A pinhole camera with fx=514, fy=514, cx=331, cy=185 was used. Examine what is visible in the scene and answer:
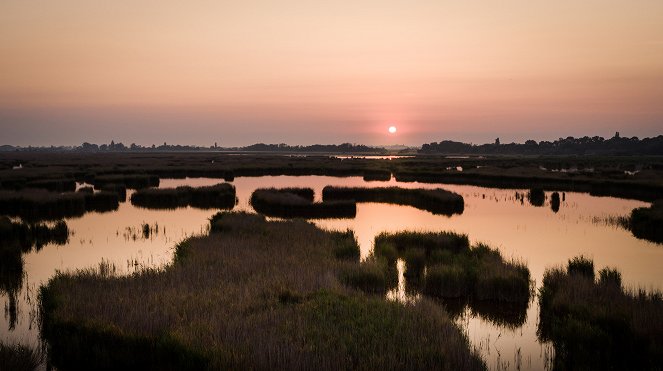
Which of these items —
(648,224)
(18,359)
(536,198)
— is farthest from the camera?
(536,198)

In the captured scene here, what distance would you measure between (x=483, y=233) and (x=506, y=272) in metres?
11.1

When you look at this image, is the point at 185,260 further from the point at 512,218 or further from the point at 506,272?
the point at 512,218

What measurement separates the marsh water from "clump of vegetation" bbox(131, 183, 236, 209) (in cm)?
129

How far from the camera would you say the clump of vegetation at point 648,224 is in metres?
24.3

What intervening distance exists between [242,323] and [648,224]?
23.4 m

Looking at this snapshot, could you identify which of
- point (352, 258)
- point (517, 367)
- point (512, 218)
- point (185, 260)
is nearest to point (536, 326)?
point (517, 367)

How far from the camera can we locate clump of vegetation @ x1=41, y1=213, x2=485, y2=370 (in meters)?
8.71

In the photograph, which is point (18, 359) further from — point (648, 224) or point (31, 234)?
point (648, 224)

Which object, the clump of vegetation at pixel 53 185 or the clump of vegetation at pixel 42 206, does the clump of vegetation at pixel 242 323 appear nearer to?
the clump of vegetation at pixel 42 206

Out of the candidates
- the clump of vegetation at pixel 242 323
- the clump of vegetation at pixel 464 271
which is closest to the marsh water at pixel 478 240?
the clump of vegetation at pixel 464 271

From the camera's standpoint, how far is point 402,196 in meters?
40.4

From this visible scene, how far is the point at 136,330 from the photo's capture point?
9836 millimetres

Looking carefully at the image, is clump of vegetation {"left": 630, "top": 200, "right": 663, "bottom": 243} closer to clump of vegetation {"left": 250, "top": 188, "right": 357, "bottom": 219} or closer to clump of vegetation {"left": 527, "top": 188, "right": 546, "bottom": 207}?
clump of vegetation {"left": 527, "top": 188, "right": 546, "bottom": 207}

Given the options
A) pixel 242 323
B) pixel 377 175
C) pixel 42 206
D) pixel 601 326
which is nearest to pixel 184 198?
pixel 42 206
